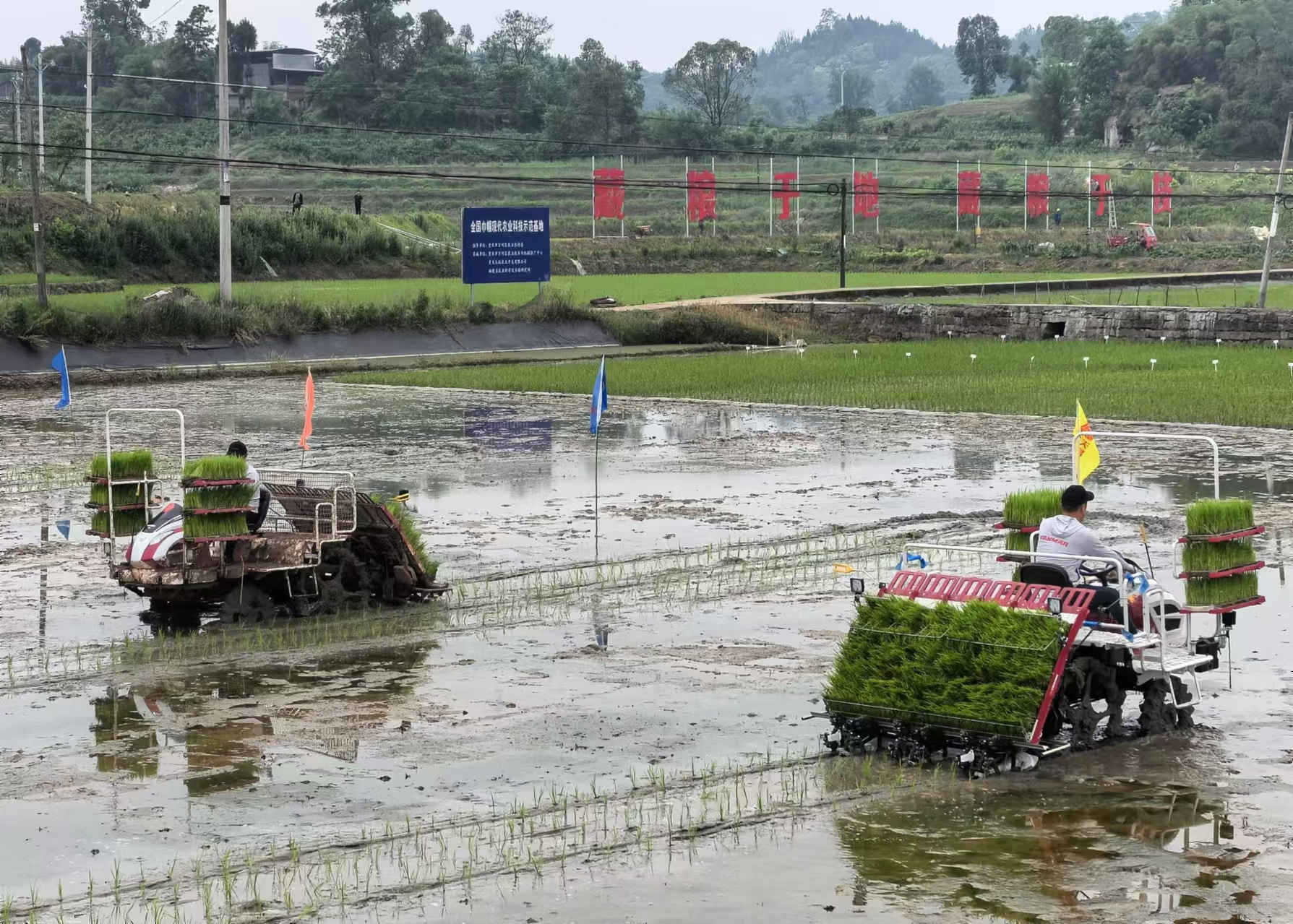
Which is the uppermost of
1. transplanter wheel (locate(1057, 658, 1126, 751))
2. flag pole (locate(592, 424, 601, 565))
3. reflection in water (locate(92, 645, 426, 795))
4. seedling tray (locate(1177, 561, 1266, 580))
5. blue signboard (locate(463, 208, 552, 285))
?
blue signboard (locate(463, 208, 552, 285))

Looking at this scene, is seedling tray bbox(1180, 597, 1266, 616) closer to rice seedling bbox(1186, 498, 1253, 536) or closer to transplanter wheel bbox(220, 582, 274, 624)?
rice seedling bbox(1186, 498, 1253, 536)

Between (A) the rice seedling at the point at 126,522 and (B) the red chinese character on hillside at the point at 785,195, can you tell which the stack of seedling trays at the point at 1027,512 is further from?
(B) the red chinese character on hillside at the point at 785,195

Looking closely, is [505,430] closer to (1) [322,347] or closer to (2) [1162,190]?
(1) [322,347]

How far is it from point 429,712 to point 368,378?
28.5 meters

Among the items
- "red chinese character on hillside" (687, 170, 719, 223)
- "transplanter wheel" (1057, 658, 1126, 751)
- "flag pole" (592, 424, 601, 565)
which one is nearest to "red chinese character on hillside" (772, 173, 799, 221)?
"red chinese character on hillside" (687, 170, 719, 223)

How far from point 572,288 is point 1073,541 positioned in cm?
5041

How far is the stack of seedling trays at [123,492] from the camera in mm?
15281

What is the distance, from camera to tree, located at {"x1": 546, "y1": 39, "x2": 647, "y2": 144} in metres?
116

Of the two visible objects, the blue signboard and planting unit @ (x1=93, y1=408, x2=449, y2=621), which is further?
the blue signboard

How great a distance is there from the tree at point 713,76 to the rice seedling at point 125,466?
13606 centimetres

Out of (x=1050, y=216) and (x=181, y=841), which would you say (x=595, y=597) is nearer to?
(x=181, y=841)

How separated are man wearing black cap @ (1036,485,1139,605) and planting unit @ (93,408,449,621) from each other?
5895mm

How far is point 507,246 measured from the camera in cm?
5025

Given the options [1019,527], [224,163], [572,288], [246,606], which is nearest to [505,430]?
[246,606]
